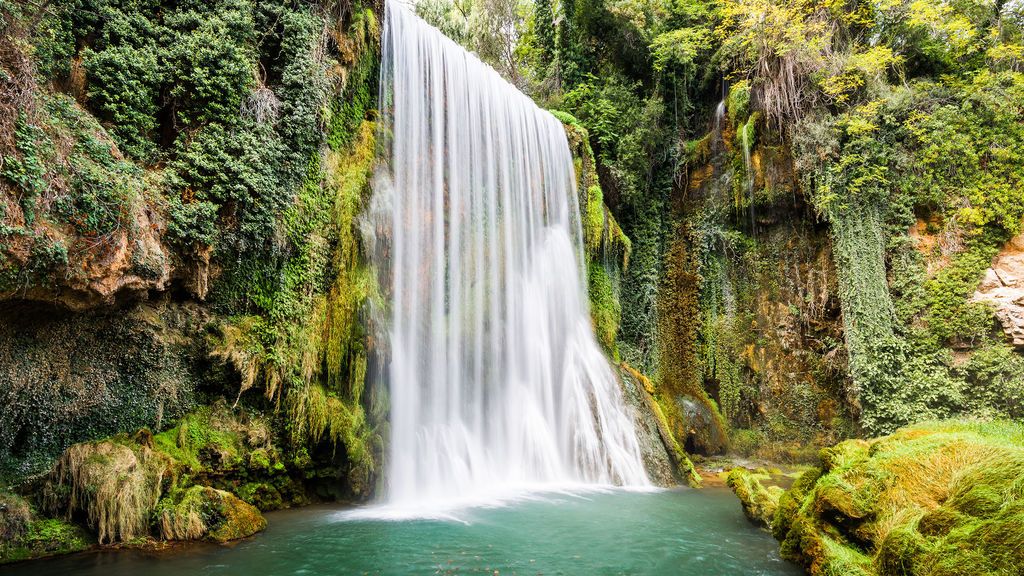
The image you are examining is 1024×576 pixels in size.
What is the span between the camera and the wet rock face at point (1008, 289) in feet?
40.0

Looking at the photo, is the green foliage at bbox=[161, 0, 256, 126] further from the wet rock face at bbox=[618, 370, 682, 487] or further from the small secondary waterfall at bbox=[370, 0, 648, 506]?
the wet rock face at bbox=[618, 370, 682, 487]

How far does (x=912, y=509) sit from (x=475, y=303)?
8.69 meters

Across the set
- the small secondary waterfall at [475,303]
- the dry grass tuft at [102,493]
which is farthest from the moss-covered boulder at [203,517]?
the small secondary waterfall at [475,303]

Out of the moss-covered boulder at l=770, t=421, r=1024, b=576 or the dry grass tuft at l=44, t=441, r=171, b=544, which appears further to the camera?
the dry grass tuft at l=44, t=441, r=171, b=544

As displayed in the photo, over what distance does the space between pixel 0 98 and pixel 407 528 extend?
677 cm

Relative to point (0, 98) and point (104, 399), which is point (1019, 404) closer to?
point (104, 399)

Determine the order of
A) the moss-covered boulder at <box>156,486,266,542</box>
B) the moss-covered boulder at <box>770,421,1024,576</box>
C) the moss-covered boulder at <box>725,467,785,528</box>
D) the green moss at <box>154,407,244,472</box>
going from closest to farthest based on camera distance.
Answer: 1. the moss-covered boulder at <box>770,421,1024,576</box>
2. the moss-covered boulder at <box>156,486,266,542</box>
3. the green moss at <box>154,407,244,472</box>
4. the moss-covered boulder at <box>725,467,785,528</box>

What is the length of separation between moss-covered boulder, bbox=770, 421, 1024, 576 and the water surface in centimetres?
62

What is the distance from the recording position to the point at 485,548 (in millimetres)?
6238

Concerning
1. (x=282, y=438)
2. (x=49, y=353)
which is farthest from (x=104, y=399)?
(x=282, y=438)

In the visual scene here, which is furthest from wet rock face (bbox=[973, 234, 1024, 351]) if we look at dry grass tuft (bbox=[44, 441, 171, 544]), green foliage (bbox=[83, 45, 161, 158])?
green foliage (bbox=[83, 45, 161, 158])

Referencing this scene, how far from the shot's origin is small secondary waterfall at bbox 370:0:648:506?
1035cm

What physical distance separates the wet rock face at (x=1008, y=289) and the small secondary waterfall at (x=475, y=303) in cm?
915

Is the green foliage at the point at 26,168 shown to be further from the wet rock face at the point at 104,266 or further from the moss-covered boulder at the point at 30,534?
the moss-covered boulder at the point at 30,534
